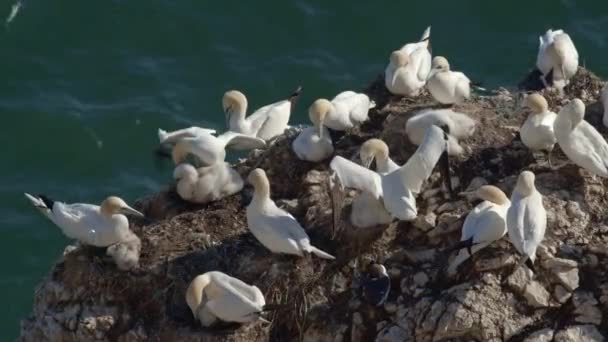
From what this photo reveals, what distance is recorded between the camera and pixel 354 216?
500 inches

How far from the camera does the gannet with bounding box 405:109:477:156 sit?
44.1ft

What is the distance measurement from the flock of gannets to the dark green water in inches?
205

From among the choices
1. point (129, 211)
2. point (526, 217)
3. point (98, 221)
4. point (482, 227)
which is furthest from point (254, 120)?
point (526, 217)

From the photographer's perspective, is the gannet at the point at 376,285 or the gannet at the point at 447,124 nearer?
the gannet at the point at 376,285

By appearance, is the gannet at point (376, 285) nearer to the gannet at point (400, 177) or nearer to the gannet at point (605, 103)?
the gannet at point (400, 177)

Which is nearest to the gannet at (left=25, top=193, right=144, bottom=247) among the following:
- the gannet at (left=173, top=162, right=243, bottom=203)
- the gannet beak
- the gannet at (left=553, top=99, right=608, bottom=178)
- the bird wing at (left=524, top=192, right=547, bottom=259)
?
the gannet beak

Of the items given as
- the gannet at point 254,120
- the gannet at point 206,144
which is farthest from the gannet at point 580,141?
the gannet at point 254,120

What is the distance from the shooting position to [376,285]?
39.1ft

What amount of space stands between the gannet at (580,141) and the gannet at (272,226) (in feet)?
8.45

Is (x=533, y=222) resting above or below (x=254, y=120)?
above

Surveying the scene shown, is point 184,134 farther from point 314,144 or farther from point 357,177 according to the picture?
point 357,177

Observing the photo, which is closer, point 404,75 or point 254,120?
point 404,75

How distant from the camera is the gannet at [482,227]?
11.8 meters

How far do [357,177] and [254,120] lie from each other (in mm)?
3188
